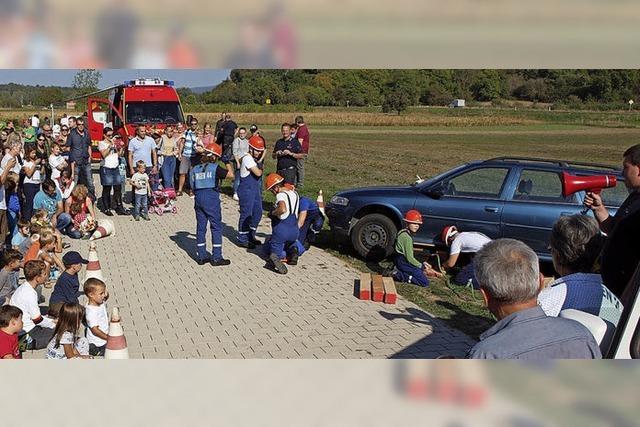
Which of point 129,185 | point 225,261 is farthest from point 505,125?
point 225,261

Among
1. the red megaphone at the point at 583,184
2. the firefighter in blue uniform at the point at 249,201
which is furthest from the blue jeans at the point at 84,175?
the red megaphone at the point at 583,184

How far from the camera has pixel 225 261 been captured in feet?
27.1

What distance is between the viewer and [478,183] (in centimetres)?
804

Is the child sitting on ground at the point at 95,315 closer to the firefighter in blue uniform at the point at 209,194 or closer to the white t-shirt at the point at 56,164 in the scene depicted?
the firefighter in blue uniform at the point at 209,194

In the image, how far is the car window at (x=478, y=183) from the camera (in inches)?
311

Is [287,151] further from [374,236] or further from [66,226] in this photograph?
[66,226]

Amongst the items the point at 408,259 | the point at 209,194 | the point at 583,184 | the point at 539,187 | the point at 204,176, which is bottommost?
the point at 408,259

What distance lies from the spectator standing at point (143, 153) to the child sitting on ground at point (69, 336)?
22.1ft

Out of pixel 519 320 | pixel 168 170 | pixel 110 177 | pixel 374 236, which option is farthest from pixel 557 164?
pixel 168 170

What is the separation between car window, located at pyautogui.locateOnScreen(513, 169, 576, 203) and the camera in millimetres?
7547

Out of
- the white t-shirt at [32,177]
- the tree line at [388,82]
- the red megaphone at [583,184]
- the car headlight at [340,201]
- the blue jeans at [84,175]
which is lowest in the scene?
the car headlight at [340,201]

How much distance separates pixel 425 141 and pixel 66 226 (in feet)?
77.9

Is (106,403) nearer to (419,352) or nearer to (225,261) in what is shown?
(419,352)

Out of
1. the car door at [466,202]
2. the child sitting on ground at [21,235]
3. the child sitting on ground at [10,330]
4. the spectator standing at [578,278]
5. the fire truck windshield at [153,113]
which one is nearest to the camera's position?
the spectator standing at [578,278]
